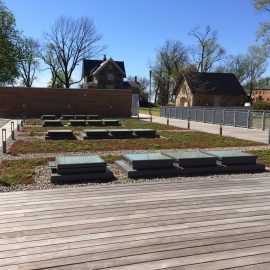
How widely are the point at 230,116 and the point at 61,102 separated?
17.7 metres

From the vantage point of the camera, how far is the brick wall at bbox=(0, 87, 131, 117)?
35625mm

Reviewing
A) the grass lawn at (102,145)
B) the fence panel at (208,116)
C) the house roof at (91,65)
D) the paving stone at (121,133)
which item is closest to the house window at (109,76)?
the house roof at (91,65)

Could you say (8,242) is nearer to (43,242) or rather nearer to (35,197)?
(43,242)

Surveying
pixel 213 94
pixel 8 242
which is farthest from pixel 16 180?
pixel 213 94

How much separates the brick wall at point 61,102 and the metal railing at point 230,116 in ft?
21.6

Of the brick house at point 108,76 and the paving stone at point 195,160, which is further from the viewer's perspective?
the brick house at point 108,76

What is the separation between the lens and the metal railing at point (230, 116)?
2408cm

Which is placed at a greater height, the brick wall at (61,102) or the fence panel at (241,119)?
the brick wall at (61,102)

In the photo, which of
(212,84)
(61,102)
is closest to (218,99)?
(212,84)

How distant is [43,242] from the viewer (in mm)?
4543

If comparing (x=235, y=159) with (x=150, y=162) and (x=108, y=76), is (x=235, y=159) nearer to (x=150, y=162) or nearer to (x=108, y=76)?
(x=150, y=162)

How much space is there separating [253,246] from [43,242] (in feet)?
8.64

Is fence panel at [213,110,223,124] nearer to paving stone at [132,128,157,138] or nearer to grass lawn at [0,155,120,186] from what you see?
paving stone at [132,128,157,138]

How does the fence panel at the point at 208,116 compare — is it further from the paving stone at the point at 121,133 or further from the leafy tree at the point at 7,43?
the leafy tree at the point at 7,43
